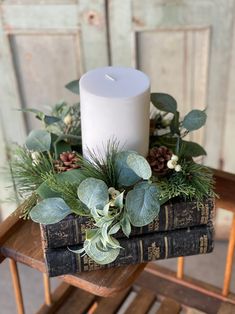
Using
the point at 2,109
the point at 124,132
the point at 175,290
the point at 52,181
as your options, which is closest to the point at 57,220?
the point at 52,181

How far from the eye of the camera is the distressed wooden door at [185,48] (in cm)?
132

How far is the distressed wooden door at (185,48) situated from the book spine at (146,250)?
72cm

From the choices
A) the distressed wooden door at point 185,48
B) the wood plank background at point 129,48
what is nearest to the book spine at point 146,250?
the wood plank background at point 129,48

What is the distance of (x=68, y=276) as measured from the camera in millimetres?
751

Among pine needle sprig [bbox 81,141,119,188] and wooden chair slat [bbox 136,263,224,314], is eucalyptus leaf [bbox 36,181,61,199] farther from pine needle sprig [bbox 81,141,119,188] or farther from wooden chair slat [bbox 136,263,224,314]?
wooden chair slat [bbox 136,263,224,314]

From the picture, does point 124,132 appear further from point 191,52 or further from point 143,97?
point 191,52

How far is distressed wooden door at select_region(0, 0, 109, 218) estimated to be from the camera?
136 centimetres

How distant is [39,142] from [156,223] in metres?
0.23

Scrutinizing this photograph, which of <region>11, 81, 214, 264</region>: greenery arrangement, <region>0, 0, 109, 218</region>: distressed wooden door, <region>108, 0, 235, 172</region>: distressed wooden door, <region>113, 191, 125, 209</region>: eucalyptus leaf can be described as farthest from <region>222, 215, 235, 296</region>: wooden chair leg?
<region>0, 0, 109, 218</region>: distressed wooden door

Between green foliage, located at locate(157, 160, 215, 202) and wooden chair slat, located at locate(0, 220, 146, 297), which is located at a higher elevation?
green foliage, located at locate(157, 160, 215, 202)

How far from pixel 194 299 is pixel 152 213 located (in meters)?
0.44

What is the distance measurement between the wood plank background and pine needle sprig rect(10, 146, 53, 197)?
53cm

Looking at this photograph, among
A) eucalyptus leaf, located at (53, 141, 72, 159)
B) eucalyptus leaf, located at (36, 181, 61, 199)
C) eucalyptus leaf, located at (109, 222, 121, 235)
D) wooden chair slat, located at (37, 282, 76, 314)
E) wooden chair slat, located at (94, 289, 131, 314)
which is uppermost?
eucalyptus leaf, located at (53, 141, 72, 159)

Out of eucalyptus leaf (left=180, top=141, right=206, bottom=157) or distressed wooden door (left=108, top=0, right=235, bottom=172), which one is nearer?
eucalyptus leaf (left=180, top=141, right=206, bottom=157)
